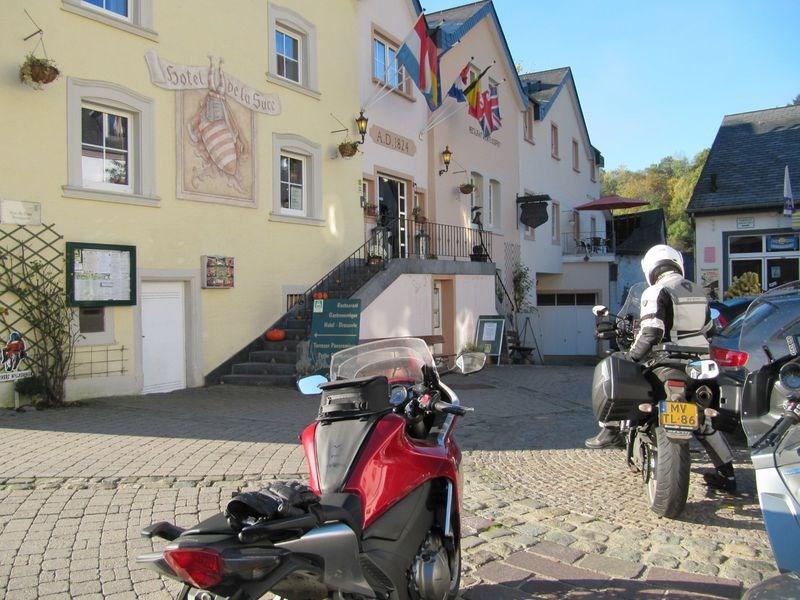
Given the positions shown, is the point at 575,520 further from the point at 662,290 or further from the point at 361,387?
the point at 361,387

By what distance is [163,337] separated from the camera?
36.2 ft

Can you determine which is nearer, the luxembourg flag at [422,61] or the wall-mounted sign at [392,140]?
the luxembourg flag at [422,61]

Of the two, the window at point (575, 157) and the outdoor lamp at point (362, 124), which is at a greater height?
the window at point (575, 157)

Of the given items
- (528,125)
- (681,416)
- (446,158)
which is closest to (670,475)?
(681,416)

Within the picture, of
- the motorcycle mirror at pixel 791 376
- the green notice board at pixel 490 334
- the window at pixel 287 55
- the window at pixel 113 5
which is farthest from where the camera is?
the green notice board at pixel 490 334

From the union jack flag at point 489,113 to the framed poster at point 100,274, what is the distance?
11702 mm

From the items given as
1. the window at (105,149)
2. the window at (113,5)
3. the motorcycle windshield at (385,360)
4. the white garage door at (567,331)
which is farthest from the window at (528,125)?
the motorcycle windshield at (385,360)

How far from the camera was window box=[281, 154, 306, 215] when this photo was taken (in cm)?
1359

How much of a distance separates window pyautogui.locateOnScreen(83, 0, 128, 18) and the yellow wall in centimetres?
41

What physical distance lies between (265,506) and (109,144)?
9.61 meters

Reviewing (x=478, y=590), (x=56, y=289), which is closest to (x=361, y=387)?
(x=478, y=590)

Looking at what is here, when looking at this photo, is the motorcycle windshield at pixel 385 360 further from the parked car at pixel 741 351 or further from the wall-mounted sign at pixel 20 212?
the wall-mounted sign at pixel 20 212

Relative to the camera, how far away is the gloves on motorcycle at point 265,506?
206cm

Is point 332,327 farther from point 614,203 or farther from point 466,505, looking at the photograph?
point 614,203
